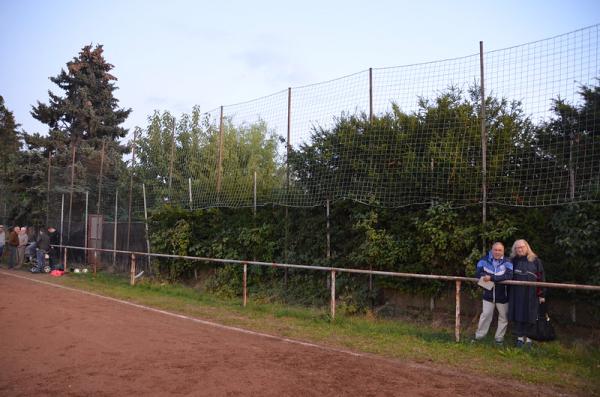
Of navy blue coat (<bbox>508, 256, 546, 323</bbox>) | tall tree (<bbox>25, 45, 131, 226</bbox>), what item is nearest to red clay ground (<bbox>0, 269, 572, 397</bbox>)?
navy blue coat (<bbox>508, 256, 546, 323</bbox>)

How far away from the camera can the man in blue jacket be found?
26.2ft

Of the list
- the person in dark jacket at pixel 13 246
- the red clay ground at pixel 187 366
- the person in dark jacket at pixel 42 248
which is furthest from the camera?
the person in dark jacket at pixel 13 246

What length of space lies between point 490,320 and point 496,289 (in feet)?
1.63

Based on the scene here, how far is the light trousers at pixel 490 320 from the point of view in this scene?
26.3 ft

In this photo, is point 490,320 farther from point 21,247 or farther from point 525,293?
point 21,247

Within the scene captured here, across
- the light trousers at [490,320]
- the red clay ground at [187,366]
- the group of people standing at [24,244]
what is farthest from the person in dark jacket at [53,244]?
the light trousers at [490,320]

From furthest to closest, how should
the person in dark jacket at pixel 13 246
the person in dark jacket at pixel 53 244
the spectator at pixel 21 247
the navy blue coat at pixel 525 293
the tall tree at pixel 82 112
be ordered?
the tall tree at pixel 82 112, the spectator at pixel 21 247, the person in dark jacket at pixel 13 246, the person in dark jacket at pixel 53 244, the navy blue coat at pixel 525 293

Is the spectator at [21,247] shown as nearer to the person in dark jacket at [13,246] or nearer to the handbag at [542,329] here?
the person in dark jacket at [13,246]

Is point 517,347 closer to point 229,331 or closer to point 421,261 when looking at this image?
point 421,261

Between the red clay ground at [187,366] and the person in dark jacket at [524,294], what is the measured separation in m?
1.86

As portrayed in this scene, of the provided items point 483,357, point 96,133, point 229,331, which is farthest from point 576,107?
point 96,133

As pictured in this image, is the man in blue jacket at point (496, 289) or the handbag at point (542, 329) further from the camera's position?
the man in blue jacket at point (496, 289)

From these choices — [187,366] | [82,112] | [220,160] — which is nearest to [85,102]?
[82,112]

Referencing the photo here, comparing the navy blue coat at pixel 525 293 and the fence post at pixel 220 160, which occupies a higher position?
the fence post at pixel 220 160
